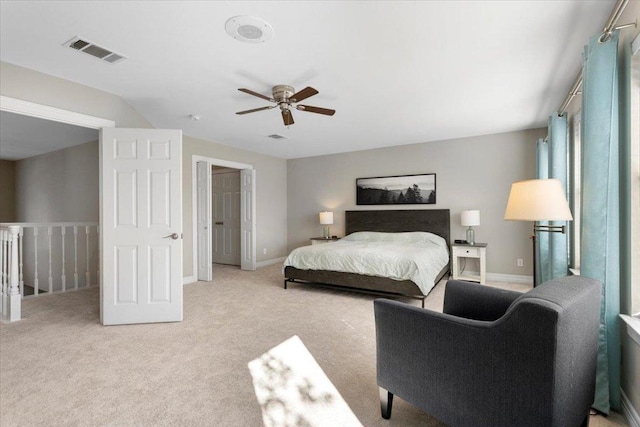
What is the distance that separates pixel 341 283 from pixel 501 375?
9.33ft

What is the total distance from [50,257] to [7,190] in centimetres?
482

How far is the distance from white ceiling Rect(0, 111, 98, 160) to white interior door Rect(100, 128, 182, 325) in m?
2.15

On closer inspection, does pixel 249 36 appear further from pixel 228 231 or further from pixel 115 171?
pixel 228 231

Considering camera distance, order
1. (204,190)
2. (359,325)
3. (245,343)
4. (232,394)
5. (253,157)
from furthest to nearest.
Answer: (253,157) → (204,190) → (359,325) → (245,343) → (232,394)

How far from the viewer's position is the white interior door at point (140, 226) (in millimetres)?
3109

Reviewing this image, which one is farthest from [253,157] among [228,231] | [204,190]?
[228,231]

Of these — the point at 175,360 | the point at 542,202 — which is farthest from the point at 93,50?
the point at 542,202

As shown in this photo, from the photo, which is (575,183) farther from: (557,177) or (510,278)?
(510,278)

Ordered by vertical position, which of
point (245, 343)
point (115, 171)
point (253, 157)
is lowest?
point (245, 343)

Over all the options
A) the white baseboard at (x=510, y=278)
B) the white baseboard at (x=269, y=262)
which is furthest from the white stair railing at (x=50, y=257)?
the white baseboard at (x=510, y=278)

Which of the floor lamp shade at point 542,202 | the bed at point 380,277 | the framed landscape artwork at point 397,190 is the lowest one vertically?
the bed at point 380,277

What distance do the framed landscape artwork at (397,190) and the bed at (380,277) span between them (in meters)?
0.22

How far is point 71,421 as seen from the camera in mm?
1654

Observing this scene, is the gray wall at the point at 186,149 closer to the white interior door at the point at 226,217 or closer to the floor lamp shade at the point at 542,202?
the white interior door at the point at 226,217
